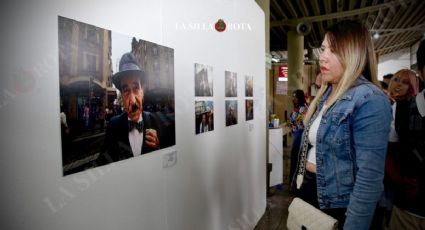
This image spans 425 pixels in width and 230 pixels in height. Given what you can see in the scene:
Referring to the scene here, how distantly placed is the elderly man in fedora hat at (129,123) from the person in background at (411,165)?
1.53 m

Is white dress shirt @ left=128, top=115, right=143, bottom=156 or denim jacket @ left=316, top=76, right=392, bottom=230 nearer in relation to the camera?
denim jacket @ left=316, top=76, right=392, bottom=230

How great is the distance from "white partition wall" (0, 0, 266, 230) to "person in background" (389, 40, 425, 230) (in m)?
1.35

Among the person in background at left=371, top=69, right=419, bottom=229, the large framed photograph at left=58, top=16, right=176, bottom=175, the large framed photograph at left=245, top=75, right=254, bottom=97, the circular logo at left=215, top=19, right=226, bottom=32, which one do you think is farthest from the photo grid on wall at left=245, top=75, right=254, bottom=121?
the large framed photograph at left=58, top=16, right=176, bottom=175

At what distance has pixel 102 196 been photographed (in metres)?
1.36

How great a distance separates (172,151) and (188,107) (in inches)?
14.1

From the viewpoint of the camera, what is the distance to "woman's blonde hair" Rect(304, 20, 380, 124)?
4.39ft

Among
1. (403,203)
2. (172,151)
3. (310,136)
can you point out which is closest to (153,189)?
(172,151)

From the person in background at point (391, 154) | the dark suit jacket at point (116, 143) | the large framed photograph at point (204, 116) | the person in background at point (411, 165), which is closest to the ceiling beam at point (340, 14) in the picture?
the person in background at point (391, 154)

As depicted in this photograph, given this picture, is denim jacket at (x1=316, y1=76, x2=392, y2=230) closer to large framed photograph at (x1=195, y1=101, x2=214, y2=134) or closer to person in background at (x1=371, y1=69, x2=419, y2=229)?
person in background at (x1=371, y1=69, x2=419, y2=229)

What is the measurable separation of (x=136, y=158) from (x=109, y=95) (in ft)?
1.33

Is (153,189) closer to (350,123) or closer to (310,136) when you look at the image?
(310,136)

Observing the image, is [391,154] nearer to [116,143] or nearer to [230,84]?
[230,84]

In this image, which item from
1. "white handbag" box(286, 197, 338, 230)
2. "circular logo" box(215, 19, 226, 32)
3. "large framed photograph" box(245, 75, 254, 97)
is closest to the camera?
"white handbag" box(286, 197, 338, 230)

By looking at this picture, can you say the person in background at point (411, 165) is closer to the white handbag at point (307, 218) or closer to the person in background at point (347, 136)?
the person in background at point (347, 136)
